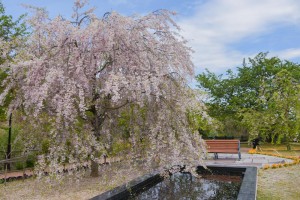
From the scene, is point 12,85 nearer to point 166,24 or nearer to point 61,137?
point 61,137

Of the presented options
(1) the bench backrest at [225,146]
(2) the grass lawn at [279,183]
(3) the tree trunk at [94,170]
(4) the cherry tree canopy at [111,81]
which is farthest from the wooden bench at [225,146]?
(4) the cherry tree canopy at [111,81]

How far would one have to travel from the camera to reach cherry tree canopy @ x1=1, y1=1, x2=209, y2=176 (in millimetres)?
6621

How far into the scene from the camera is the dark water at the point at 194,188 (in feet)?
25.3

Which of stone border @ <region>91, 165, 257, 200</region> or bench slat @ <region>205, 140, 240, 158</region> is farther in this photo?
bench slat @ <region>205, 140, 240, 158</region>

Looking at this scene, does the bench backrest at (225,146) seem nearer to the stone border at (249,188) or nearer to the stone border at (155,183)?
the stone border at (155,183)

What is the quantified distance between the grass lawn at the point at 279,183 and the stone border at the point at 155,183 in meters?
0.40

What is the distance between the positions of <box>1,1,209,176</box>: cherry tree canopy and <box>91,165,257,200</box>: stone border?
91cm

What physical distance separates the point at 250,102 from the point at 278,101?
1204 centimetres

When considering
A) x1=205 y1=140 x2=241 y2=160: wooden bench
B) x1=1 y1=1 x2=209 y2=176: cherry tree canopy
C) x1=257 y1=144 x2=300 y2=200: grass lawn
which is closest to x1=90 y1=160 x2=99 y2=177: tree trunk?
x1=1 y1=1 x2=209 y2=176: cherry tree canopy

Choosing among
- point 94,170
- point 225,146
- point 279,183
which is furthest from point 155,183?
point 225,146

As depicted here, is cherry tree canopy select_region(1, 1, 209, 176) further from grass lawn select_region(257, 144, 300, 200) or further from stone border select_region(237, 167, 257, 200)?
grass lawn select_region(257, 144, 300, 200)

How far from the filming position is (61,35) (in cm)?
707

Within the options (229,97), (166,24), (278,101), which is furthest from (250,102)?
(166,24)

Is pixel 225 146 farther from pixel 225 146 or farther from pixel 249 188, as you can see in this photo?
pixel 249 188
